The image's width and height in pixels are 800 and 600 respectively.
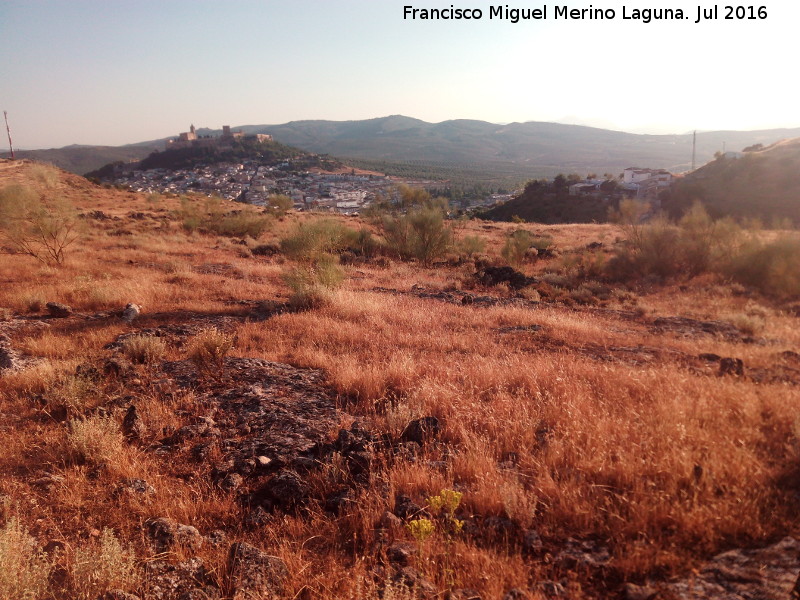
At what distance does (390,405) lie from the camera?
436 centimetres

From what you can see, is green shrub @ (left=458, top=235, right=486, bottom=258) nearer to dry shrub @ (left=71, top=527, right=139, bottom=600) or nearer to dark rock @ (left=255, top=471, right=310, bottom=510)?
dark rock @ (left=255, top=471, right=310, bottom=510)

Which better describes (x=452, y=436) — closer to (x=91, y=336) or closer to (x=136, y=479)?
(x=136, y=479)

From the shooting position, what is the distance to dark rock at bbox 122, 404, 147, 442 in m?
4.04

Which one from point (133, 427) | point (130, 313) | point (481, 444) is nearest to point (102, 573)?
point (133, 427)

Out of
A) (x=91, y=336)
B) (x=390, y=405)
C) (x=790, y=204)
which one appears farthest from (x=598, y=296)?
(x=790, y=204)

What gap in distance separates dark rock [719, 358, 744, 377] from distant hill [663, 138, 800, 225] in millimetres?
35696

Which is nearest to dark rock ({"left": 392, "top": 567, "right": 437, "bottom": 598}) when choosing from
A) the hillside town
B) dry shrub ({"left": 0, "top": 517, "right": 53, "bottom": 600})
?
dry shrub ({"left": 0, "top": 517, "right": 53, "bottom": 600})

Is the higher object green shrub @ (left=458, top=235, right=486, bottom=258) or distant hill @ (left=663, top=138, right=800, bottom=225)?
distant hill @ (left=663, top=138, right=800, bottom=225)

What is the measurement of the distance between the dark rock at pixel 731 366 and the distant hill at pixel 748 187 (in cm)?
3570

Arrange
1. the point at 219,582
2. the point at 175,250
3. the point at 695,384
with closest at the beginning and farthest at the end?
1. the point at 219,582
2. the point at 695,384
3. the point at 175,250

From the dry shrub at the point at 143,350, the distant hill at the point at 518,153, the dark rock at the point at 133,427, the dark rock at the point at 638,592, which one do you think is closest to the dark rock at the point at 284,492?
the dark rock at the point at 133,427

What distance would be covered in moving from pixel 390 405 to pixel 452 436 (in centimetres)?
76

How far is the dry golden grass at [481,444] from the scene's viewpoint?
8.05 ft

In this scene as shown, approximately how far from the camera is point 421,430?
3.87 m
